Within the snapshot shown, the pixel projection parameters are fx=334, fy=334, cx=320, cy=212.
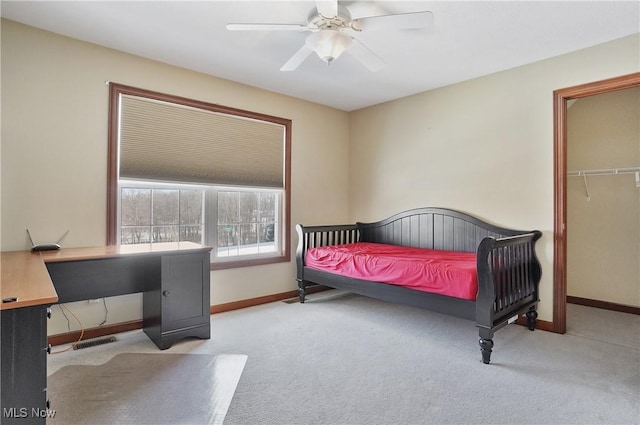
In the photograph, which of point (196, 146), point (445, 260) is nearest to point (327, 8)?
point (196, 146)

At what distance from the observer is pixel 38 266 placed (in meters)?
1.78

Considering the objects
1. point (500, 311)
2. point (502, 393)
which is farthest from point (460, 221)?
point (502, 393)

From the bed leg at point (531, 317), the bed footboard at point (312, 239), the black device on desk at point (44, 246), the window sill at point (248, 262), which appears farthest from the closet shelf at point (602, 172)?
the black device on desk at point (44, 246)

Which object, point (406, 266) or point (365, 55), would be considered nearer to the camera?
point (365, 55)

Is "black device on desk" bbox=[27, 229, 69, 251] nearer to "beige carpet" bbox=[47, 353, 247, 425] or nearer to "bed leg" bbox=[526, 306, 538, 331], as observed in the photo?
"beige carpet" bbox=[47, 353, 247, 425]

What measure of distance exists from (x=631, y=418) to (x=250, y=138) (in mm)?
3574

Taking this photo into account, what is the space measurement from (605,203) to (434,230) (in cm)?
177

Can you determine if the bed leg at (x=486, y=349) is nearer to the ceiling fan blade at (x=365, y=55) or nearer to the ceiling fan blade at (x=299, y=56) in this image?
the ceiling fan blade at (x=365, y=55)

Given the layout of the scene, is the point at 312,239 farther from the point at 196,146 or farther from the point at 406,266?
the point at 196,146

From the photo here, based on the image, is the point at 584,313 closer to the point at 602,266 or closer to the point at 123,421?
the point at 602,266

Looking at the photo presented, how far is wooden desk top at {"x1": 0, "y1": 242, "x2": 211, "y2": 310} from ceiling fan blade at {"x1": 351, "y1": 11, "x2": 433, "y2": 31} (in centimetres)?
197

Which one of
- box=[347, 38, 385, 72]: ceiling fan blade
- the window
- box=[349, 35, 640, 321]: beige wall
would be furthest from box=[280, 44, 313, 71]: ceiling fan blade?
box=[349, 35, 640, 321]: beige wall

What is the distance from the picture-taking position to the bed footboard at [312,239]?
3.79 meters

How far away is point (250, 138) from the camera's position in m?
3.67
